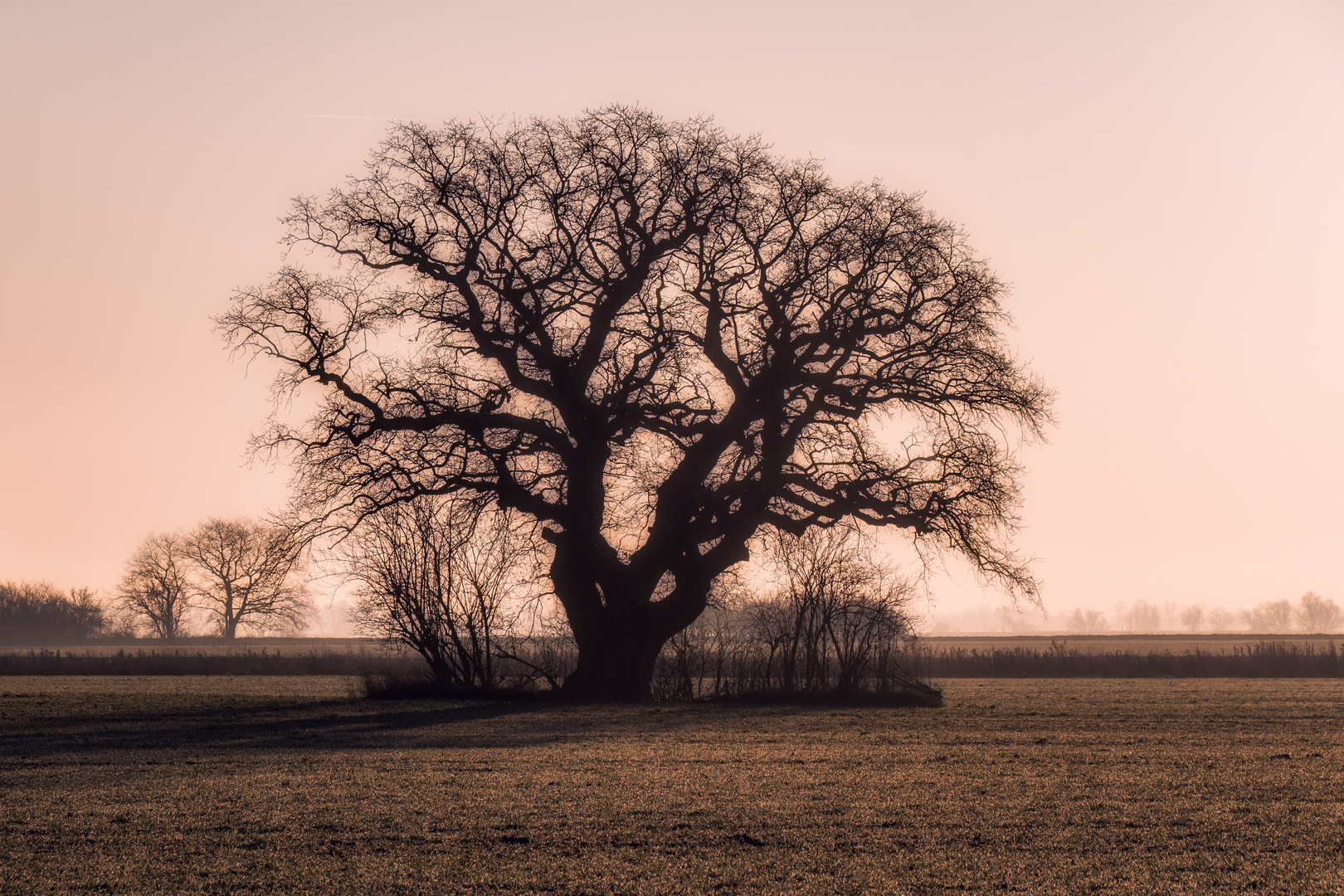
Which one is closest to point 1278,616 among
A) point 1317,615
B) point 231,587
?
point 1317,615

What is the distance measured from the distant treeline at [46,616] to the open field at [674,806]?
98008 millimetres

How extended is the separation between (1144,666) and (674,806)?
113ft

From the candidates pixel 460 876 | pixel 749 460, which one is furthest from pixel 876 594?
pixel 460 876

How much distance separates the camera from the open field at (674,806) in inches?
316

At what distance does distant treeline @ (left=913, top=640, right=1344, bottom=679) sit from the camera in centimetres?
3981

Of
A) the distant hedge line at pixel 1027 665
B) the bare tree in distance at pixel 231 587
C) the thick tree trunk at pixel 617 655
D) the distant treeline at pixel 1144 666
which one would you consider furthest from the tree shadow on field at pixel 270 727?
the bare tree in distance at pixel 231 587

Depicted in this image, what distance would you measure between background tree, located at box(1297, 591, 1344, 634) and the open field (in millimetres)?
192391

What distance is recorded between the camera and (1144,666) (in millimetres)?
40438

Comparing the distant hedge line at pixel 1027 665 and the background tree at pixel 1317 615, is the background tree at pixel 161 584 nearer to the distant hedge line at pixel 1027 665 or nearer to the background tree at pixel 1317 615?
the distant hedge line at pixel 1027 665

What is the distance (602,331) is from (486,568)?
6110 millimetres

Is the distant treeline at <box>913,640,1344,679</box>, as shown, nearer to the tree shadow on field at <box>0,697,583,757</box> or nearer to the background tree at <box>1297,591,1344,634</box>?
the tree shadow on field at <box>0,697,583,757</box>

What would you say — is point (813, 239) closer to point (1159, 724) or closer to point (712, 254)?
point (712, 254)

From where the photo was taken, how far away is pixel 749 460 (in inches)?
1006

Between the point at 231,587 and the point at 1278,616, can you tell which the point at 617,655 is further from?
the point at 1278,616
